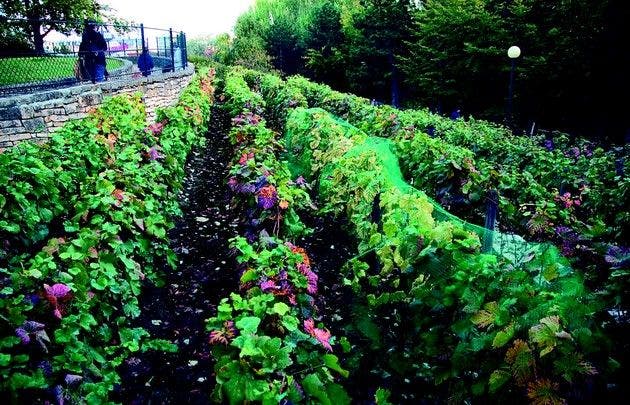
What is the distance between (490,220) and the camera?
3.42m

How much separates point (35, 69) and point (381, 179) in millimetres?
9038

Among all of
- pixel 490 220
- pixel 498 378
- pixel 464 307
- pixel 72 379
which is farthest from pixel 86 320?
pixel 490 220

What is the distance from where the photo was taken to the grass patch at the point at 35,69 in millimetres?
8750

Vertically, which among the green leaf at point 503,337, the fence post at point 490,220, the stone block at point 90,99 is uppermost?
the stone block at point 90,99

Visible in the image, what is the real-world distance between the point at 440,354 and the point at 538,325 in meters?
0.82

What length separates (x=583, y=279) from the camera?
224 centimetres

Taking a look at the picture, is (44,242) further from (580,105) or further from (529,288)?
(580,105)

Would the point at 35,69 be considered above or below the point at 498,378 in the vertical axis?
above

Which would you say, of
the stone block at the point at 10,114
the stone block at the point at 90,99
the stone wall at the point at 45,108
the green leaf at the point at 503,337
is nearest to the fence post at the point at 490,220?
the green leaf at the point at 503,337

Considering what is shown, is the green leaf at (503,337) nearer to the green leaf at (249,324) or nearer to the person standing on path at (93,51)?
the green leaf at (249,324)

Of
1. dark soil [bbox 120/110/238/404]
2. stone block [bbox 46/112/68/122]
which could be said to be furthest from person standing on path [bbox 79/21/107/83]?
dark soil [bbox 120/110/238/404]

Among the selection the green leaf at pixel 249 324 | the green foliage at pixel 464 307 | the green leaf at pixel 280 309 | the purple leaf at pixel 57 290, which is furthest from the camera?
the purple leaf at pixel 57 290

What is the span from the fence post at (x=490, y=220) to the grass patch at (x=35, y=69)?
9.83 metres

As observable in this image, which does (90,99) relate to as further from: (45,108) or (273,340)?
(273,340)
